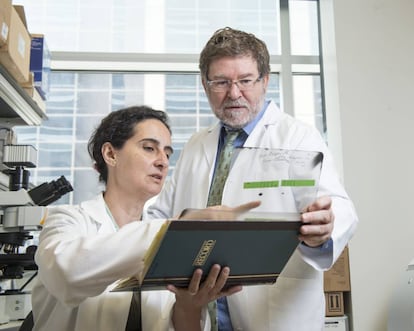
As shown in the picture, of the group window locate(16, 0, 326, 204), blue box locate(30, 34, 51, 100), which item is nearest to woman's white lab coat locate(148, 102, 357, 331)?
blue box locate(30, 34, 51, 100)

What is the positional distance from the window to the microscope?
1299 millimetres

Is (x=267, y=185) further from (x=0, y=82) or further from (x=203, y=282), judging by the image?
(x=0, y=82)

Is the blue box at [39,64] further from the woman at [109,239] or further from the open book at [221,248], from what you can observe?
the open book at [221,248]

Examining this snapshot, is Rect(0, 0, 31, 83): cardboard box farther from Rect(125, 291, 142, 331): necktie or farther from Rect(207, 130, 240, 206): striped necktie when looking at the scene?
Rect(125, 291, 142, 331): necktie

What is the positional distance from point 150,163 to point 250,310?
1.61ft

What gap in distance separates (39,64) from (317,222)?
1.76m

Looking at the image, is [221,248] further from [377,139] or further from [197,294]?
[377,139]

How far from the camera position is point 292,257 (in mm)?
1227

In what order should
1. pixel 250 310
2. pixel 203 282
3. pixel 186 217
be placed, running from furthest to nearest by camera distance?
pixel 250 310
pixel 203 282
pixel 186 217

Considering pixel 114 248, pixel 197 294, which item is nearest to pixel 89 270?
pixel 114 248

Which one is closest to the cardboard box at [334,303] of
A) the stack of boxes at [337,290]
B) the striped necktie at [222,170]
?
the stack of boxes at [337,290]

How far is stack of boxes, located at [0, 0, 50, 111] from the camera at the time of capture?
1548mm

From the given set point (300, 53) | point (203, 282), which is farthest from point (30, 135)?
point (203, 282)

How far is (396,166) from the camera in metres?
2.82
